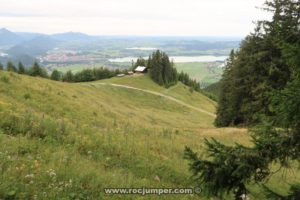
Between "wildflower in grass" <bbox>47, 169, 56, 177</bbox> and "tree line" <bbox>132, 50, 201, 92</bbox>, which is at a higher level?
"wildflower in grass" <bbox>47, 169, 56, 177</bbox>

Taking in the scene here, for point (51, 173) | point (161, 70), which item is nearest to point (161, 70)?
point (161, 70)

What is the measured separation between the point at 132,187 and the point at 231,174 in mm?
2875

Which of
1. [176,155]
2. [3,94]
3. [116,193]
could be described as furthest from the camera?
[3,94]

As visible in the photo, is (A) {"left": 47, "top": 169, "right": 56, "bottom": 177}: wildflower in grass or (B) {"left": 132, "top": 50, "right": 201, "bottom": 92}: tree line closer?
(A) {"left": 47, "top": 169, "right": 56, "bottom": 177}: wildflower in grass

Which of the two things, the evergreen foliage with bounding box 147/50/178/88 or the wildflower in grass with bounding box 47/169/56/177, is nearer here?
the wildflower in grass with bounding box 47/169/56/177

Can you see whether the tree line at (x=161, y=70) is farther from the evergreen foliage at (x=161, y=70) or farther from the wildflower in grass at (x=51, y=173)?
the wildflower in grass at (x=51, y=173)

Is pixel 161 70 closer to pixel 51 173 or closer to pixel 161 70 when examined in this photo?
pixel 161 70

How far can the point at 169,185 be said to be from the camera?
9.12 m

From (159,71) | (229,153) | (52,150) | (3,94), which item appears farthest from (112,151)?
(159,71)

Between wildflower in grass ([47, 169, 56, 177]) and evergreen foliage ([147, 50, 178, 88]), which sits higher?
wildflower in grass ([47, 169, 56, 177])

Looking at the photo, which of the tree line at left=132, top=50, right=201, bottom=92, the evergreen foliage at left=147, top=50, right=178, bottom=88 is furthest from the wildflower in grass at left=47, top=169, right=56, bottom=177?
the evergreen foliage at left=147, top=50, right=178, bottom=88

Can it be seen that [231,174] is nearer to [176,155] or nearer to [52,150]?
[52,150]

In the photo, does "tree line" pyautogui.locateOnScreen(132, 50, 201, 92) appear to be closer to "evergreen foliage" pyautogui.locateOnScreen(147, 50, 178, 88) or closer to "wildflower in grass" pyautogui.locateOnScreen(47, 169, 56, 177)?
"evergreen foliage" pyautogui.locateOnScreen(147, 50, 178, 88)

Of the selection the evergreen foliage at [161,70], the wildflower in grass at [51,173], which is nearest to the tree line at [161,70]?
the evergreen foliage at [161,70]
